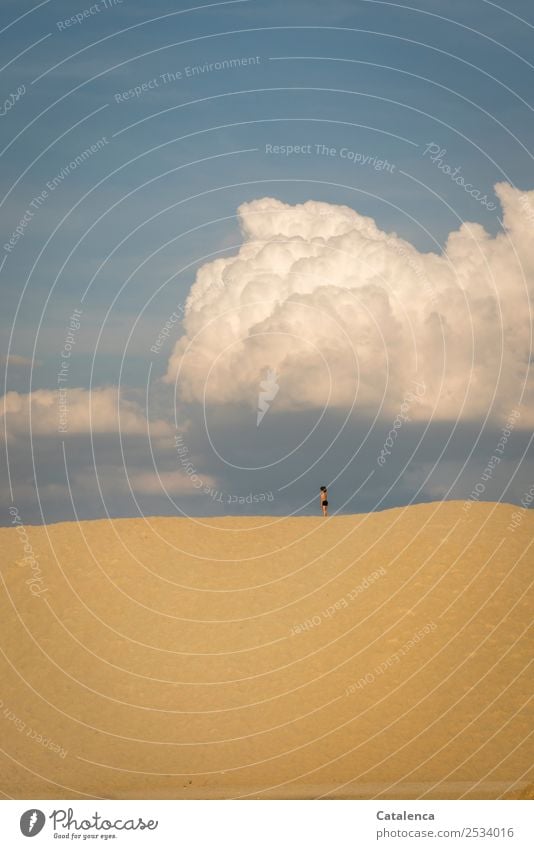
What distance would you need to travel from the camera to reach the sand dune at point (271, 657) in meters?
44.4

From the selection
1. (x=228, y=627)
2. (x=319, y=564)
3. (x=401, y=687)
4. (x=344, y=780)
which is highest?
(x=319, y=564)

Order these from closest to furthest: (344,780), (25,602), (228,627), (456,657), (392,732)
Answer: (344,780) → (392,732) → (456,657) → (228,627) → (25,602)

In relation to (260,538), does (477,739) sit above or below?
below

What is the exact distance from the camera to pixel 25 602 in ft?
185

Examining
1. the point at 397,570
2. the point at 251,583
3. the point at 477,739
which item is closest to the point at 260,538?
the point at 251,583

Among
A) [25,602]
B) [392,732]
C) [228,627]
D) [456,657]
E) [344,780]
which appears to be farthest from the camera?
[25,602]

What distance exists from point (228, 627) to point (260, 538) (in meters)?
Answer: 6.19

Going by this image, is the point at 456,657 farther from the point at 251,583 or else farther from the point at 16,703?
the point at 16,703

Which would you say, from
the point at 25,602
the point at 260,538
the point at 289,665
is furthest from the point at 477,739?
the point at 25,602

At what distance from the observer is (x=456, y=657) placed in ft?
161

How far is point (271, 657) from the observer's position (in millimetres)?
50656

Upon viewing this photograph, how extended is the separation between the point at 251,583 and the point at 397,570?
695 cm

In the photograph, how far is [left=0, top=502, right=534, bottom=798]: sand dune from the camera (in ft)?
146

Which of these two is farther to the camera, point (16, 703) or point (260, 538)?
point (260, 538)
